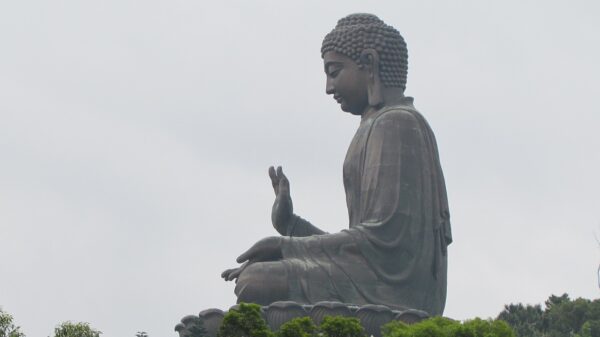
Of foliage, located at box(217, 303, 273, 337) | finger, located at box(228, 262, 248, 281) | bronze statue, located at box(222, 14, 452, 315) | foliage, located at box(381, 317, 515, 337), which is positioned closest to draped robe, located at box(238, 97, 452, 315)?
bronze statue, located at box(222, 14, 452, 315)

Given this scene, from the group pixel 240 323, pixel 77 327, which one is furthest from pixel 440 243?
pixel 240 323

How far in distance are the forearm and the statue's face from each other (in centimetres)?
153

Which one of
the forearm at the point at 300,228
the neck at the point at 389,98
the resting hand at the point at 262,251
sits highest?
the neck at the point at 389,98

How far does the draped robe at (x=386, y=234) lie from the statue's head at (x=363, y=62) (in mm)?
250

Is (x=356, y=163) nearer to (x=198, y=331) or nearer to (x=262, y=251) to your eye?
(x=262, y=251)

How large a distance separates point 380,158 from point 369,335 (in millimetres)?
2928

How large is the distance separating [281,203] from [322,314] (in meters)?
2.33

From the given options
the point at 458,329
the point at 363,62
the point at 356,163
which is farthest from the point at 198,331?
the point at 363,62

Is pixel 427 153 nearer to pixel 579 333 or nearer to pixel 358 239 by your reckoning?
pixel 358 239

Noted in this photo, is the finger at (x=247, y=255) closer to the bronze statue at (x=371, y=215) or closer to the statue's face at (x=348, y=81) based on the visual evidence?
the bronze statue at (x=371, y=215)

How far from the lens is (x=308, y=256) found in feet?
78.9

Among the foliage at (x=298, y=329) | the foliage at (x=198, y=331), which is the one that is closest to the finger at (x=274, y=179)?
the foliage at (x=198, y=331)

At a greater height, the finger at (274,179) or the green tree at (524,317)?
the green tree at (524,317)

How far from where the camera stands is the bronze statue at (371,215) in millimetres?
23875
